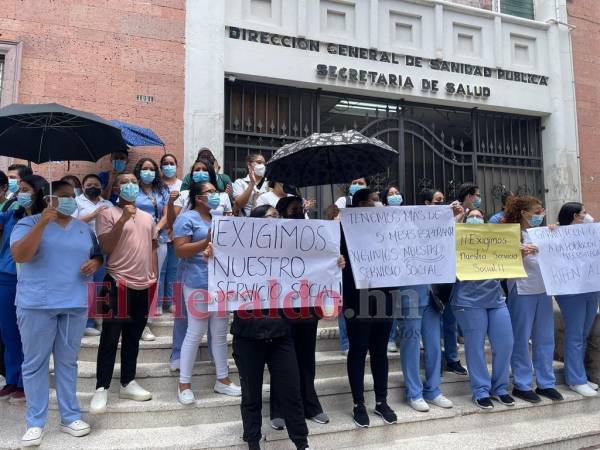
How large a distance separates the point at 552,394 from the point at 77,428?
4.08 metres

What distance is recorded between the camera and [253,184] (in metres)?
5.40

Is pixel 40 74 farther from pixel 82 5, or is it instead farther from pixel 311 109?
pixel 311 109

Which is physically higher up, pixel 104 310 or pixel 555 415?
pixel 104 310

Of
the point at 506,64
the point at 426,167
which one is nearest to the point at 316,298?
the point at 426,167

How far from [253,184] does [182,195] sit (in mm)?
812

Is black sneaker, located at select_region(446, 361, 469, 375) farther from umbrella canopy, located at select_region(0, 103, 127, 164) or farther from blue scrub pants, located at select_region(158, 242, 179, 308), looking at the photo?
umbrella canopy, located at select_region(0, 103, 127, 164)

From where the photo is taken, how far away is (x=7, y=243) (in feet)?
13.0

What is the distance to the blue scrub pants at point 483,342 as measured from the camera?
4.39 metres

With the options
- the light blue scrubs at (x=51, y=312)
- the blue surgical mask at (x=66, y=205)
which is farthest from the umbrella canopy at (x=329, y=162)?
the light blue scrubs at (x=51, y=312)

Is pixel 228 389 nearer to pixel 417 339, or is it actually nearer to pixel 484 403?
pixel 417 339

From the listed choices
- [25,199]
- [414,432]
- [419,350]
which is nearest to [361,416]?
[414,432]

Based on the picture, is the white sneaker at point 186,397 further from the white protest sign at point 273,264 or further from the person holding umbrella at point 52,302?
the white protest sign at point 273,264

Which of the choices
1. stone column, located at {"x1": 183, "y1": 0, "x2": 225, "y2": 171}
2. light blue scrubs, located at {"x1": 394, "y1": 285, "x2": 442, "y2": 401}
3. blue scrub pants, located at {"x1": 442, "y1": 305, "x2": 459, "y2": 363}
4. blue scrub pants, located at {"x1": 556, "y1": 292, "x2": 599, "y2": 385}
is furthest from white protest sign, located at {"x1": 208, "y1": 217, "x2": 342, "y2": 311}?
stone column, located at {"x1": 183, "y1": 0, "x2": 225, "y2": 171}

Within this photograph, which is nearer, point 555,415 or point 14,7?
point 555,415
